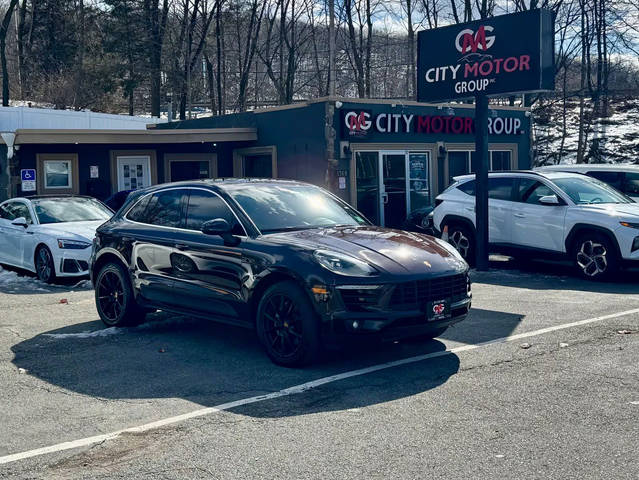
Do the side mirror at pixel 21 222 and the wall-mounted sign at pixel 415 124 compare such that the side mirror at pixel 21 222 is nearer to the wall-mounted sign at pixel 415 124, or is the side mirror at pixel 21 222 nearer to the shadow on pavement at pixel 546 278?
the shadow on pavement at pixel 546 278

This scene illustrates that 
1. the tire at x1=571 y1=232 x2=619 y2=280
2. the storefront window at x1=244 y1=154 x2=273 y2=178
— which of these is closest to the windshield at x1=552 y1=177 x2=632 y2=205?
the tire at x1=571 y1=232 x2=619 y2=280

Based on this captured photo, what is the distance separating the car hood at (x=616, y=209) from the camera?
1230cm

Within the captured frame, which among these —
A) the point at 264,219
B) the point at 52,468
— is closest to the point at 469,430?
the point at 52,468

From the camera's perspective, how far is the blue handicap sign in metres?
21.0

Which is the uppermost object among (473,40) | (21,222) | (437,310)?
(473,40)

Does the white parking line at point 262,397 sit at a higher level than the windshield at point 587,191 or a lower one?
lower

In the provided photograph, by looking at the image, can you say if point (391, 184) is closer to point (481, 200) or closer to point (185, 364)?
point (481, 200)

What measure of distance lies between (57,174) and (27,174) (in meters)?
0.91

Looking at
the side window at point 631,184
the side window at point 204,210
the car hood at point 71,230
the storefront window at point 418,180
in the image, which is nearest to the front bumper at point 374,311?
the side window at point 204,210

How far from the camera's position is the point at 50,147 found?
70.8ft

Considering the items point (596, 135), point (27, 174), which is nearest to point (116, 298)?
point (27, 174)

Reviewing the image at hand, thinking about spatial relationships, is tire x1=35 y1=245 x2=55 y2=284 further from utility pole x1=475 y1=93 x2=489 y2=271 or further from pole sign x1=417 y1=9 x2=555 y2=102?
pole sign x1=417 y1=9 x2=555 y2=102

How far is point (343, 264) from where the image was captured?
22.4ft

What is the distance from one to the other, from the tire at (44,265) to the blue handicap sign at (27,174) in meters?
8.10
